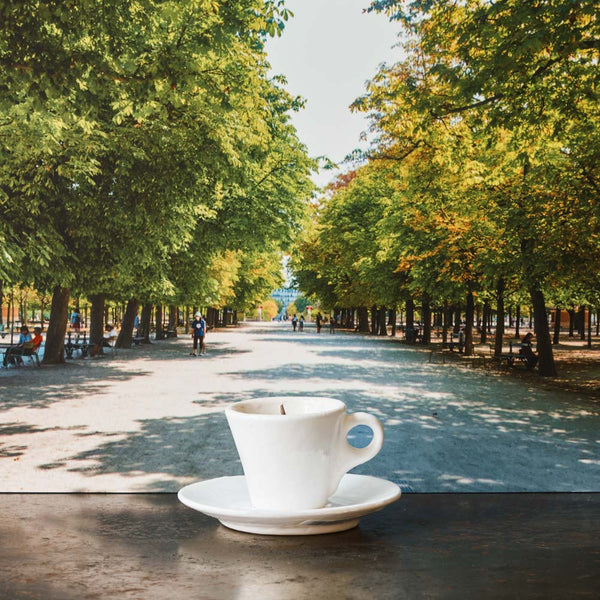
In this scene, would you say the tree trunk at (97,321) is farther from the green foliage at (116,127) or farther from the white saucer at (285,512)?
the white saucer at (285,512)

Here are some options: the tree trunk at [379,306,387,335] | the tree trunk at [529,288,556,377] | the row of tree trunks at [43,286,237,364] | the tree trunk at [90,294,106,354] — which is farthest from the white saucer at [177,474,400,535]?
the tree trunk at [379,306,387,335]

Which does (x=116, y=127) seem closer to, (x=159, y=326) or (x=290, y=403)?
(x=290, y=403)

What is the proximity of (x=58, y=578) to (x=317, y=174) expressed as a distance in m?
26.0

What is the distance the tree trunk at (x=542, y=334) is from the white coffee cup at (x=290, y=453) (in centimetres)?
2116

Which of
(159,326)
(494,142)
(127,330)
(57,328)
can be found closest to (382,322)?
(159,326)

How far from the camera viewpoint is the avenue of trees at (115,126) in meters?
7.78

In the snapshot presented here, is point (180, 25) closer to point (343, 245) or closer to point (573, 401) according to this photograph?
point (573, 401)

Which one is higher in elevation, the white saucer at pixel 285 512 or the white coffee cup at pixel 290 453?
the white coffee cup at pixel 290 453

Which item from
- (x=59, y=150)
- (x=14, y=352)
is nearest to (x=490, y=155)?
(x=59, y=150)

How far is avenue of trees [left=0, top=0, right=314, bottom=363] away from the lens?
7777 mm

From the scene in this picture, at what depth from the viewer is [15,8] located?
7242mm

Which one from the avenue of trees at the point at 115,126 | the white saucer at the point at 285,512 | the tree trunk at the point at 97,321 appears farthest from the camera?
the tree trunk at the point at 97,321

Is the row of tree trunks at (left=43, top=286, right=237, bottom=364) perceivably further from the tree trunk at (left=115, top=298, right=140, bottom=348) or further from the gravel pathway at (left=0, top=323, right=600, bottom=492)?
the gravel pathway at (left=0, top=323, right=600, bottom=492)

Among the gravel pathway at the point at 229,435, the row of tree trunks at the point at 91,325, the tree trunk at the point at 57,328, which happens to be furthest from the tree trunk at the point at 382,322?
the tree trunk at the point at 57,328
